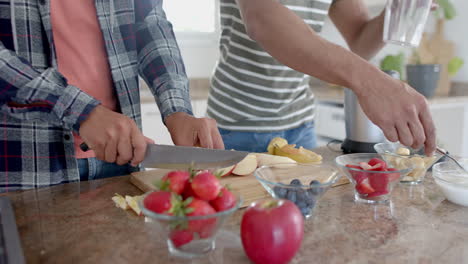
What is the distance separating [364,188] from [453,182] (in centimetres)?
20

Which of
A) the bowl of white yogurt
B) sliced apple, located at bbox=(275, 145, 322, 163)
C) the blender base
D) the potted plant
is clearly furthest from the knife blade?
the potted plant

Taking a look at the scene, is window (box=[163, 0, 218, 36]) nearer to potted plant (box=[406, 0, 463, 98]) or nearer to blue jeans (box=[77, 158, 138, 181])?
potted plant (box=[406, 0, 463, 98])

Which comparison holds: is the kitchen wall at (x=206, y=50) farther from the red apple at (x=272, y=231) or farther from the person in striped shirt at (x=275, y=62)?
the red apple at (x=272, y=231)

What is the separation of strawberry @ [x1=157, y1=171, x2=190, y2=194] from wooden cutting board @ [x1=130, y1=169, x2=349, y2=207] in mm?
283


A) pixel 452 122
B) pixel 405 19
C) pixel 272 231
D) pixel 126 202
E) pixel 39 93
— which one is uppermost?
pixel 405 19

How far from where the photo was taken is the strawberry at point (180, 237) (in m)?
0.63

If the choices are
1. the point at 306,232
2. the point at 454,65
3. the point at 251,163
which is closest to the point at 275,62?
the point at 251,163

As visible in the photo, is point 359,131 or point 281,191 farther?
point 359,131

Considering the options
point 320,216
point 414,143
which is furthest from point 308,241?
point 414,143

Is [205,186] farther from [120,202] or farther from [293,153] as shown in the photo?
[293,153]

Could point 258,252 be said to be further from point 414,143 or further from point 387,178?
point 414,143

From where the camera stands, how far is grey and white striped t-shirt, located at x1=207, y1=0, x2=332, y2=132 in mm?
1488

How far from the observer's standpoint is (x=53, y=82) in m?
0.90

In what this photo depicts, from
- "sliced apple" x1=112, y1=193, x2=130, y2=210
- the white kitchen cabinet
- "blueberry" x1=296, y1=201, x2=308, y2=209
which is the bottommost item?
the white kitchen cabinet
